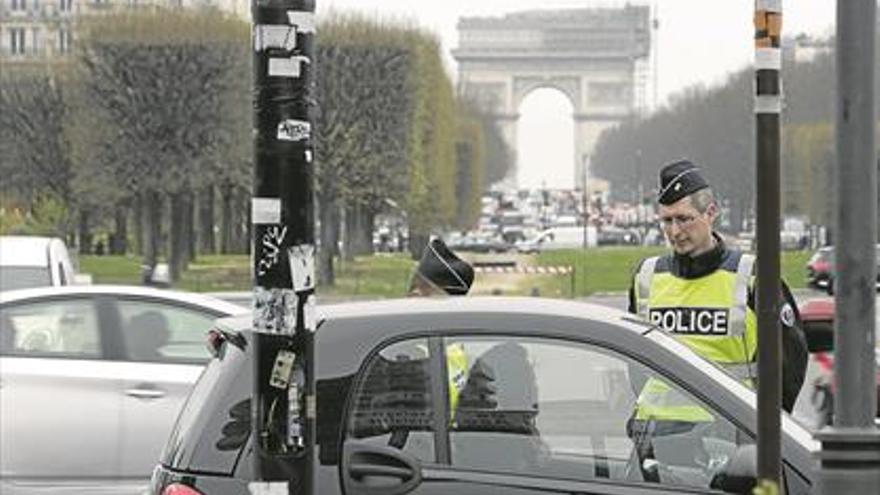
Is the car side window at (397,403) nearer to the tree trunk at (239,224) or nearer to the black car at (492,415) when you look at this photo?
the black car at (492,415)

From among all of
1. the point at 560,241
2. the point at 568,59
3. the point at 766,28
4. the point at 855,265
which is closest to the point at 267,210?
the point at 766,28

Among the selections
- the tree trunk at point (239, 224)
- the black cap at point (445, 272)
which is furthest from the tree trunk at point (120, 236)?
the black cap at point (445, 272)

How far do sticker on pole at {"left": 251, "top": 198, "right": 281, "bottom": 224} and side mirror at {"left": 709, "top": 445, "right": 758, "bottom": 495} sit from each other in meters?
1.54

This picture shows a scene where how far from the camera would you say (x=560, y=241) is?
96.4 m

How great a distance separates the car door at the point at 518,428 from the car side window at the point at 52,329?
5.53 meters

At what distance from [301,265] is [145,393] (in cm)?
570

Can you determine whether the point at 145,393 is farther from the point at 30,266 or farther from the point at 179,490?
the point at 30,266

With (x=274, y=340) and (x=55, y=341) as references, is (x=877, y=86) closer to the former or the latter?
(x=274, y=340)

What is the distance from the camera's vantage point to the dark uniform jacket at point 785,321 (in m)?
6.91

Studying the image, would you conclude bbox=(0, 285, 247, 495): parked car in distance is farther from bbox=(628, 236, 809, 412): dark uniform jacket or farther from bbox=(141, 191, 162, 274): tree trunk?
bbox=(141, 191, 162, 274): tree trunk

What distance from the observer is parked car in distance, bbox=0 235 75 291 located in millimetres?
15719

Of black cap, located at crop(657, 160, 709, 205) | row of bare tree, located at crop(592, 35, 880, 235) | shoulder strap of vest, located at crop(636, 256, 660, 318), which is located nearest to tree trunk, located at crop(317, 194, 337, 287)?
row of bare tree, located at crop(592, 35, 880, 235)

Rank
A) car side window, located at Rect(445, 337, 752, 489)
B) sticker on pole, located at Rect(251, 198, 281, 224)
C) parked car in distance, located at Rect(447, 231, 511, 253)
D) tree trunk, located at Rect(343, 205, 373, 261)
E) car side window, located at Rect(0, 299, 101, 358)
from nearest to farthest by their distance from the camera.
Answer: sticker on pole, located at Rect(251, 198, 281, 224)
car side window, located at Rect(445, 337, 752, 489)
car side window, located at Rect(0, 299, 101, 358)
tree trunk, located at Rect(343, 205, 373, 261)
parked car in distance, located at Rect(447, 231, 511, 253)

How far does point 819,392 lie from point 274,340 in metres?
9.78
